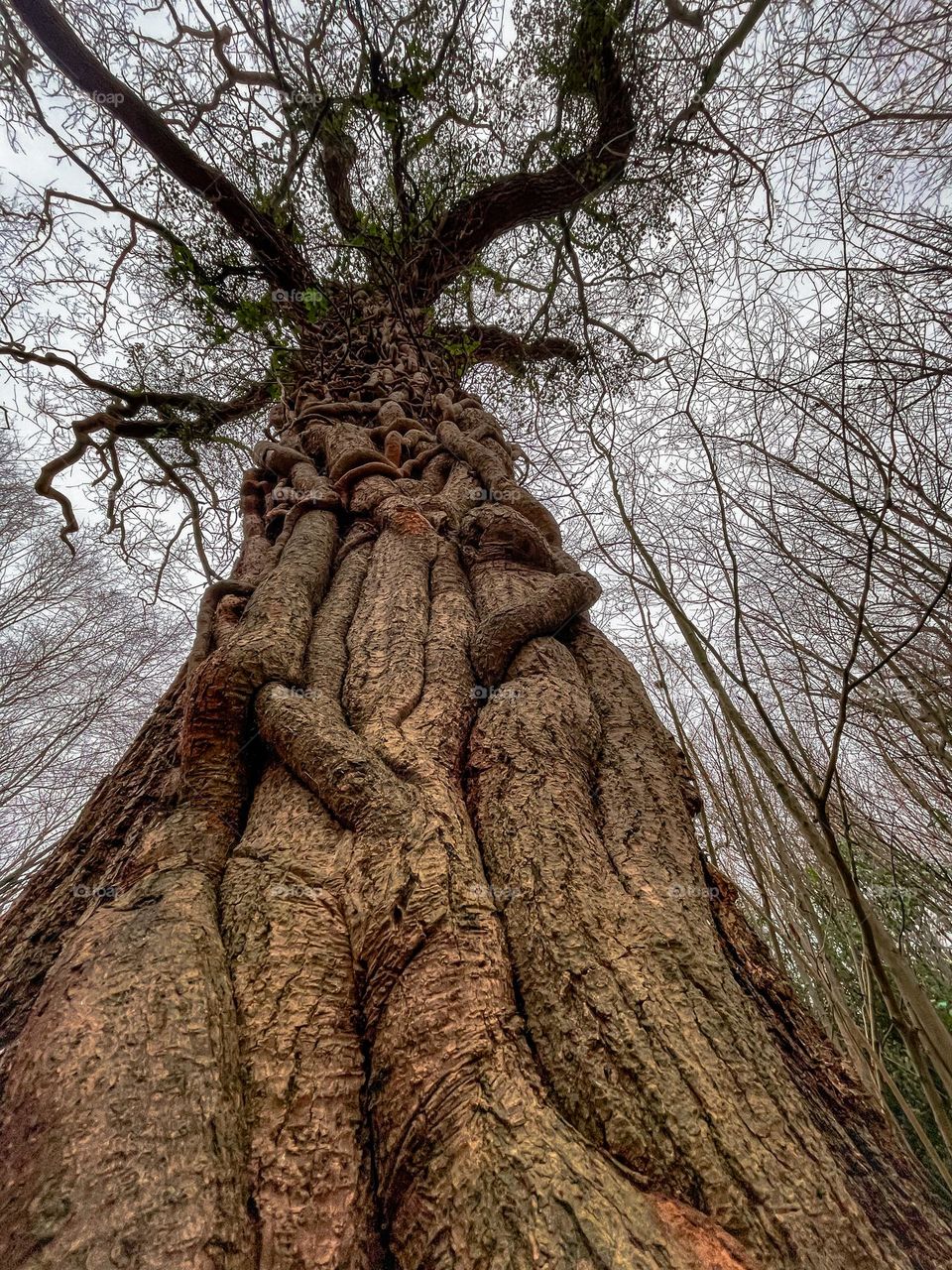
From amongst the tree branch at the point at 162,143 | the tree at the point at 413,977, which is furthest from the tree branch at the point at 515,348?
the tree at the point at 413,977

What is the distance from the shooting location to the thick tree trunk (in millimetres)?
604

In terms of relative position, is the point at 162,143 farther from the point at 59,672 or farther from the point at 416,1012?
the point at 416,1012

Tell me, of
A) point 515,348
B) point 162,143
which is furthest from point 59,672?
point 515,348

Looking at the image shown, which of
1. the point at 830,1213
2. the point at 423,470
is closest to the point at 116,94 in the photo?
the point at 423,470

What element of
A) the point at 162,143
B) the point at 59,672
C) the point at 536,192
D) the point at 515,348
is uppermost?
the point at 536,192

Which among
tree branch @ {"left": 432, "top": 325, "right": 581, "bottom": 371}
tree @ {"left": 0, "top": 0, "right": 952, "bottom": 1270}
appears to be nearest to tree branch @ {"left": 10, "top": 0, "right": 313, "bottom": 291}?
tree @ {"left": 0, "top": 0, "right": 952, "bottom": 1270}

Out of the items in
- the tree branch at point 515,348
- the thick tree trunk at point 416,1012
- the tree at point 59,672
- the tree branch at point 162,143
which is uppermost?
the tree branch at point 515,348

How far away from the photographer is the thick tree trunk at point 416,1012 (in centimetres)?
60

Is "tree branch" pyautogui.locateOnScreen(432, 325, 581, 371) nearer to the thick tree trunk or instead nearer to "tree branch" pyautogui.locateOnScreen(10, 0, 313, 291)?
"tree branch" pyautogui.locateOnScreen(10, 0, 313, 291)

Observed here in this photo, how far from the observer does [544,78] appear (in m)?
3.38

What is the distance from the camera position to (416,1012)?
30.1 inches

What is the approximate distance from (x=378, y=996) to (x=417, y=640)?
32.0 inches

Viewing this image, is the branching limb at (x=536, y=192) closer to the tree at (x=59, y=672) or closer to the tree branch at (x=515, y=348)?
the tree branch at (x=515, y=348)

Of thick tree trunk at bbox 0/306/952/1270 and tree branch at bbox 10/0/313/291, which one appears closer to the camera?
thick tree trunk at bbox 0/306/952/1270
